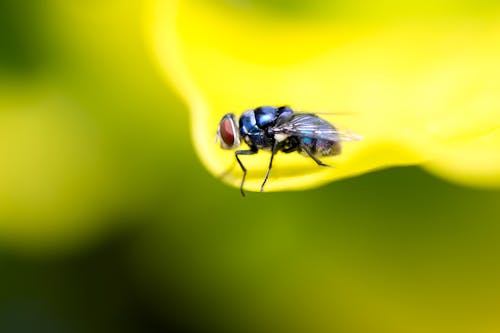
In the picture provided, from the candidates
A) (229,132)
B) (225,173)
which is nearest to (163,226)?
(229,132)

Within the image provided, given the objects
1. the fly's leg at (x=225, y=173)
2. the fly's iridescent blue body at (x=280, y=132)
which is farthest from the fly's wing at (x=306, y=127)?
the fly's leg at (x=225, y=173)

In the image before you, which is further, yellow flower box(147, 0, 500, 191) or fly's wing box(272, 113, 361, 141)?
fly's wing box(272, 113, 361, 141)

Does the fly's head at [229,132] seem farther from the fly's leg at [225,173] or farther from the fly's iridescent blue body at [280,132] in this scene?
the fly's leg at [225,173]

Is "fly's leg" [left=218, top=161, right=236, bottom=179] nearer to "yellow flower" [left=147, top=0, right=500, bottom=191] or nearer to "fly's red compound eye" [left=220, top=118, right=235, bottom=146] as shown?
"yellow flower" [left=147, top=0, right=500, bottom=191]

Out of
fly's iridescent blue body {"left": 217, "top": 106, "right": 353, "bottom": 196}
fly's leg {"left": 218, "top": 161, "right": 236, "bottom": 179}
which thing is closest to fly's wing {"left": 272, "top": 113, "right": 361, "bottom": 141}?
fly's iridescent blue body {"left": 217, "top": 106, "right": 353, "bottom": 196}

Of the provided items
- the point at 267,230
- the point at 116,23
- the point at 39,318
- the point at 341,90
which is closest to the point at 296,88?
the point at 341,90

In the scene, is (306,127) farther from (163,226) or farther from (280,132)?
(163,226)
